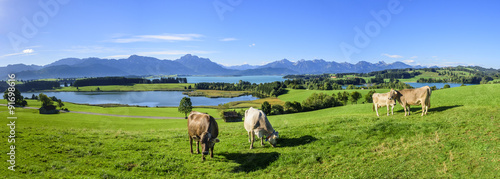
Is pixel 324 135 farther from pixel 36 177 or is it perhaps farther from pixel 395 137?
pixel 36 177

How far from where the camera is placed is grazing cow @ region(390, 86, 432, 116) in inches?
671

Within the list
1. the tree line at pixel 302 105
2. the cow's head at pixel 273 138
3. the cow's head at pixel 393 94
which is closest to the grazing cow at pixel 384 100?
the cow's head at pixel 393 94

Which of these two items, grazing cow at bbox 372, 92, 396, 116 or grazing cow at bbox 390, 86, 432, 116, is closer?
grazing cow at bbox 390, 86, 432, 116

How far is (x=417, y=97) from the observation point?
1750 centimetres

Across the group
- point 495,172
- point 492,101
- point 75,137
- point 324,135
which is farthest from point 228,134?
point 492,101

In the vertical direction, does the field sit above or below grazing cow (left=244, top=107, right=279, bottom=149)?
below

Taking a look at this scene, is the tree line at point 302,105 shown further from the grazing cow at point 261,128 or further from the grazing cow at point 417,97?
the grazing cow at point 261,128

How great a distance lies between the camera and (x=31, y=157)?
413 inches

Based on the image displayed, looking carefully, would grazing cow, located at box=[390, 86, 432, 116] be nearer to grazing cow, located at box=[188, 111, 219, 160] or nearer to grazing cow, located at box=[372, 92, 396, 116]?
grazing cow, located at box=[372, 92, 396, 116]

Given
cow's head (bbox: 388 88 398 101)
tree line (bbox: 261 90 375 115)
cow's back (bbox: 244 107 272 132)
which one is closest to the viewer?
cow's back (bbox: 244 107 272 132)

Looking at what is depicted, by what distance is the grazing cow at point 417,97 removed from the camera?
1705 cm

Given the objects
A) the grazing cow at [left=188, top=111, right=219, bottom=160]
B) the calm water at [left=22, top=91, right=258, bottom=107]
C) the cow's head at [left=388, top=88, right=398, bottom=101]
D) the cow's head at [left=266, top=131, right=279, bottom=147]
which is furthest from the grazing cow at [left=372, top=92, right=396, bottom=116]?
the calm water at [left=22, top=91, right=258, bottom=107]

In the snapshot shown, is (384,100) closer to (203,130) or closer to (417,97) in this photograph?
(417,97)

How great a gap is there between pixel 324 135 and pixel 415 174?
19.3ft
